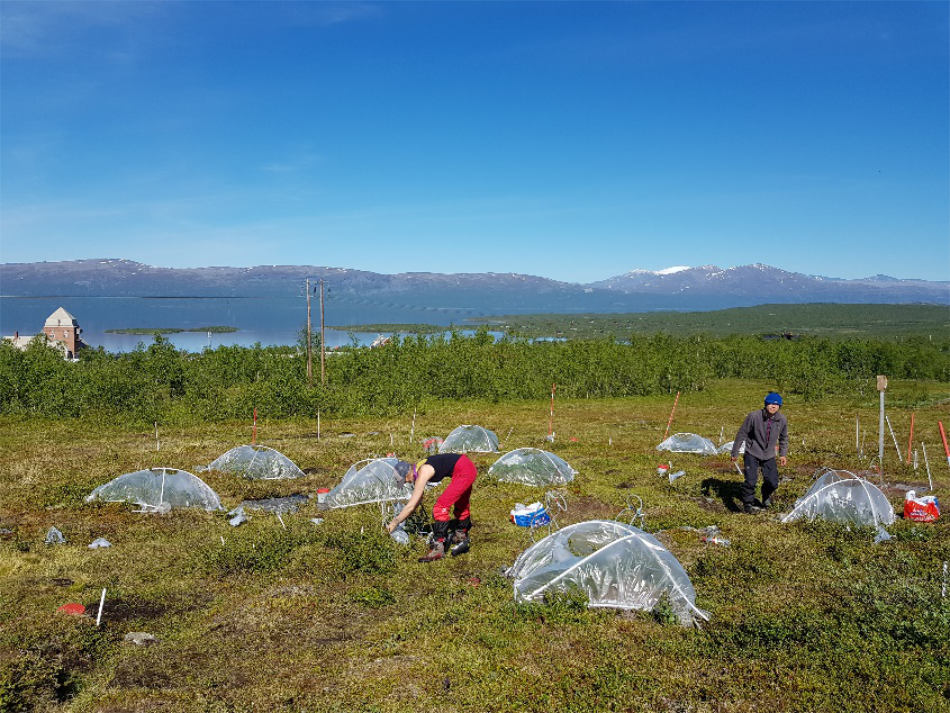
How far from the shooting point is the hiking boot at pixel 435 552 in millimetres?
10531

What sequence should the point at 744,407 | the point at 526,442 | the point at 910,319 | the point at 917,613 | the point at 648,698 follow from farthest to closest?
1. the point at 910,319
2. the point at 744,407
3. the point at 526,442
4. the point at 917,613
5. the point at 648,698

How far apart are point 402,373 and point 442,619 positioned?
3134 centimetres

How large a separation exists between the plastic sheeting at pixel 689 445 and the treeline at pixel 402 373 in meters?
16.1

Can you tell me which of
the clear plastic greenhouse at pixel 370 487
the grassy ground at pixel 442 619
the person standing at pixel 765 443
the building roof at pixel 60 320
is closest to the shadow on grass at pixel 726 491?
the grassy ground at pixel 442 619

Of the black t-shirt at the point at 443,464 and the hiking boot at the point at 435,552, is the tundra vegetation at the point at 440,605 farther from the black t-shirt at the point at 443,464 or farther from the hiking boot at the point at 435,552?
the black t-shirt at the point at 443,464

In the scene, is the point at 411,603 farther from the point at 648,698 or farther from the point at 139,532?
the point at 139,532

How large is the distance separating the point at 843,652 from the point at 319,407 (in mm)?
27850

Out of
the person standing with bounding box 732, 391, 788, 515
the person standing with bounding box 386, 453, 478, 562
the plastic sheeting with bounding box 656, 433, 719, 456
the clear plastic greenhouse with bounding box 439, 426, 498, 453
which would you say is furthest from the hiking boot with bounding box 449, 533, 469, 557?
the plastic sheeting with bounding box 656, 433, 719, 456

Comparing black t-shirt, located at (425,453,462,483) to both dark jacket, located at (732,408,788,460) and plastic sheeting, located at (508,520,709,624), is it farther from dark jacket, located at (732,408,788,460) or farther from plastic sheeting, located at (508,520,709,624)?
dark jacket, located at (732,408,788,460)

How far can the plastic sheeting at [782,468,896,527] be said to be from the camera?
1184 cm

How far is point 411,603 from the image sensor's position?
350 inches

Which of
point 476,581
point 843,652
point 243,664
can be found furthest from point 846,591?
point 243,664

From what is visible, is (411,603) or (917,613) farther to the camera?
(411,603)

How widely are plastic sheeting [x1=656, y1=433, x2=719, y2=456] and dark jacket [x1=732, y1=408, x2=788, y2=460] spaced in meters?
7.94
